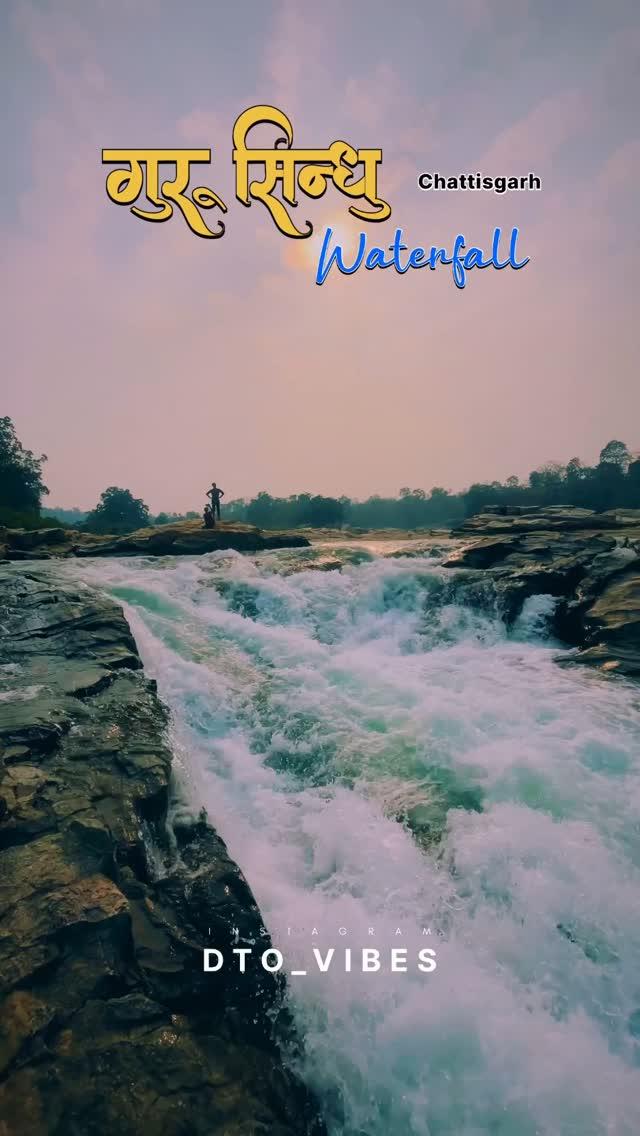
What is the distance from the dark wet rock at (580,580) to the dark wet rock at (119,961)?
7.08m

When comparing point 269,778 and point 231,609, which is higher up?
point 231,609

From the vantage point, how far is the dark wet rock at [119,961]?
2.53 meters

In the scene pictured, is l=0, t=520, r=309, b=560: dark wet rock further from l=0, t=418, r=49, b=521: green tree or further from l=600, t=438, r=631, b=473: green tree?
l=600, t=438, r=631, b=473: green tree

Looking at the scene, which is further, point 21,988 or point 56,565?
Answer: point 56,565

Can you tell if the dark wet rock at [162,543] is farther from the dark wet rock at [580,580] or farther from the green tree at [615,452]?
the green tree at [615,452]

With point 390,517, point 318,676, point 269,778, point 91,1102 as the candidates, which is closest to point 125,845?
point 91,1102

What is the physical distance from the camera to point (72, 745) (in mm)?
4531

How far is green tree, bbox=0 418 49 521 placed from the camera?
4325 centimetres

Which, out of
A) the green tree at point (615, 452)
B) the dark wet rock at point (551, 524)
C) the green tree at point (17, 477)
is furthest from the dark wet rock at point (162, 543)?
the green tree at point (615, 452)

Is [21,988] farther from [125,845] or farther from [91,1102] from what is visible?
[125,845]

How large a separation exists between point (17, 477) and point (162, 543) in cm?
3255

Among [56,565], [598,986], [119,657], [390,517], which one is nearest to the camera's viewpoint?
[598,986]

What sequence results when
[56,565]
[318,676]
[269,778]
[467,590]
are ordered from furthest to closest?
[56,565], [467,590], [318,676], [269,778]

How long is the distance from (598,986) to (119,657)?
223 inches
